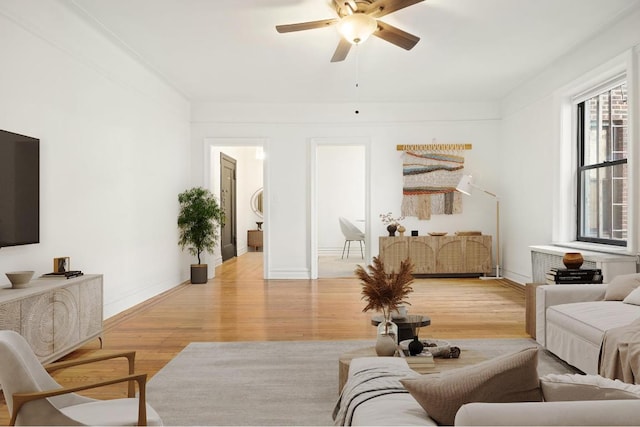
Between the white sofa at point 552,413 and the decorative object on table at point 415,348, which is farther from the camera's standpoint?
the decorative object on table at point 415,348

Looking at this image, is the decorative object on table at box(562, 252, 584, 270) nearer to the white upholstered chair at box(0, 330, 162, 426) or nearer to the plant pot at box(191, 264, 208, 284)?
the white upholstered chair at box(0, 330, 162, 426)

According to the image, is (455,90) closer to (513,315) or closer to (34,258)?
(513,315)

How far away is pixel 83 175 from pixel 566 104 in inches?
217

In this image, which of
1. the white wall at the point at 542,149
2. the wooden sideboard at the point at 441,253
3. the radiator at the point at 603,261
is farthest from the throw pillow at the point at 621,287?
the wooden sideboard at the point at 441,253

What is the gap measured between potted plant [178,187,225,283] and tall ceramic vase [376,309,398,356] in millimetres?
4900

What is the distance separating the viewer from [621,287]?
3.50 m

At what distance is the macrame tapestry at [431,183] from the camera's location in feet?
26.0

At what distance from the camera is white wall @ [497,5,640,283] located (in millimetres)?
4547

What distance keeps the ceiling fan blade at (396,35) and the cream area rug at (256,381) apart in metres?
2.66

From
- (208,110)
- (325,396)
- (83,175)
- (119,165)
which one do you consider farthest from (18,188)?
(208,110)

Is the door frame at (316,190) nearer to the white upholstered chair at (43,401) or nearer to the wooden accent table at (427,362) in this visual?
the wooden accent table at (427,362)

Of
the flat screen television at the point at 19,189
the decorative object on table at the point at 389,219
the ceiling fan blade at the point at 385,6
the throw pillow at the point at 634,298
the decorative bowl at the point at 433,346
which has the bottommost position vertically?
the decorative bowl at the point at 433,346

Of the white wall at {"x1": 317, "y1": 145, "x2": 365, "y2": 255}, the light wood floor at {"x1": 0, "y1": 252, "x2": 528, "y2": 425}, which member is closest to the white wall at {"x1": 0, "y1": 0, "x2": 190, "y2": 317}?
the light wood floor at {"x1": 0, "y1": 252, "x2": 528, "y2": 425}

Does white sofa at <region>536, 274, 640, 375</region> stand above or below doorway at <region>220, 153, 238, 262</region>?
below
